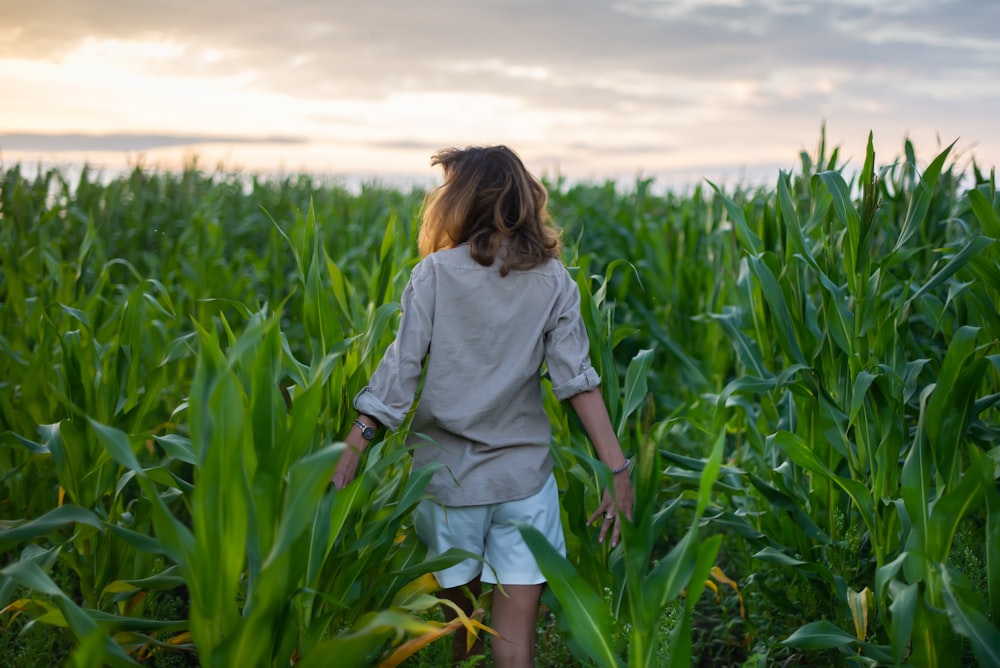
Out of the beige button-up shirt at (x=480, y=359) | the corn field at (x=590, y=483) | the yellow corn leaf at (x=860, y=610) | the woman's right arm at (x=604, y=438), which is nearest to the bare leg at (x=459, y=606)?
the corn field at (x=590, y=483)

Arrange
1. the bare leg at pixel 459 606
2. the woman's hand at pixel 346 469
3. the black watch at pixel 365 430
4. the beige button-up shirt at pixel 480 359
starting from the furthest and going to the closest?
the bare leg at pixel 459 606, the beige button-up shirt at pixel 480 359, the black watch at pixel 365 430, the woman's hand at pixel 346 469

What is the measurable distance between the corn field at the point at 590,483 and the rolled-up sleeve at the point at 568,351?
0.20m

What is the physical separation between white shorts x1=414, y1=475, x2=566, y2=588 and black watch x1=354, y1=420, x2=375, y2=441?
313 mm

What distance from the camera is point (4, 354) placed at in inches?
154

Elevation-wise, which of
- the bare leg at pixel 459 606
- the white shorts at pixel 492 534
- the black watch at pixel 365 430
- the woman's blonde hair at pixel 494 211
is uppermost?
the woman's blonde hair at pixel 494 211

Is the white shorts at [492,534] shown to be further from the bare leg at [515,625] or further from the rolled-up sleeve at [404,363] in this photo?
the rolled-up sleeve at [404,363]

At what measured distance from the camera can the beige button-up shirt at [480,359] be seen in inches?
93.5

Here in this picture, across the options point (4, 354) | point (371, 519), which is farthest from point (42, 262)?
point (371, 519)

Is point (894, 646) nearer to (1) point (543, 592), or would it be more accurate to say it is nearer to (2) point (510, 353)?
(1) point (543, 592)

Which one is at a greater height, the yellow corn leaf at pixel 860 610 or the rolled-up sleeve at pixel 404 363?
the rolled-up sleeve at pixel 404 363

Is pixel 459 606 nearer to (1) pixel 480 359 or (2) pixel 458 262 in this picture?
(1) pixel 480 359

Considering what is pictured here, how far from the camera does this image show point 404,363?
7.63 feet

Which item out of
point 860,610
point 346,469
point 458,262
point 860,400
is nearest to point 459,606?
point 346,469

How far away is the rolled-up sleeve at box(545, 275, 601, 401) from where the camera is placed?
2383mm
